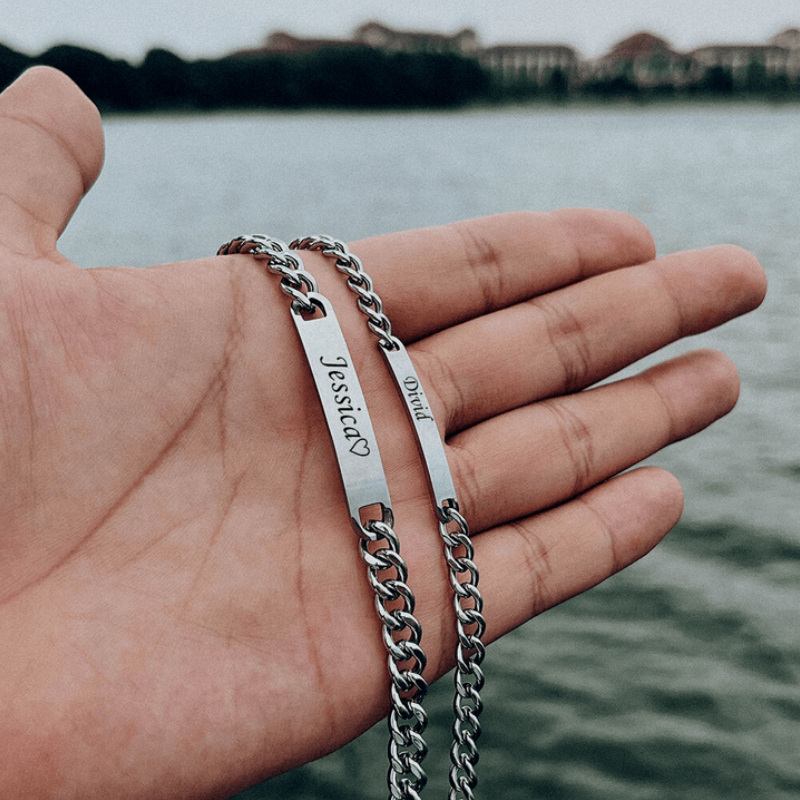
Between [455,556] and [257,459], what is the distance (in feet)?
2.12

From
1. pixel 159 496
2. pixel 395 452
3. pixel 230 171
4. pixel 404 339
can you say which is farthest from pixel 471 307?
Result: pixel 230 171

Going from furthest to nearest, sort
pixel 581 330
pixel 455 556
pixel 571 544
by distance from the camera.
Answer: pixel 581 330 < pixel 571 544 < pixel 455 556

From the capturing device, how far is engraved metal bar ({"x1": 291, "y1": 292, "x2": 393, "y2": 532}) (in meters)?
2.12

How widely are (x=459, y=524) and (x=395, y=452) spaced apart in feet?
0.99

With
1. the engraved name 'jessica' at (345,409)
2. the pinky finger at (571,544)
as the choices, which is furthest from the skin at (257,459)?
the engraved name 'jessica' at (345,409)

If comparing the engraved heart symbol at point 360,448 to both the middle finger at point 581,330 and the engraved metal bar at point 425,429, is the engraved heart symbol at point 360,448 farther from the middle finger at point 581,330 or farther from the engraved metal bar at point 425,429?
the middle finger at point 581,330

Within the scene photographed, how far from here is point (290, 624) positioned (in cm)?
198

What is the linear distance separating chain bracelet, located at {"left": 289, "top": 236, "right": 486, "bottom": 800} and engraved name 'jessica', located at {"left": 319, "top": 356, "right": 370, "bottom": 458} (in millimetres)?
200

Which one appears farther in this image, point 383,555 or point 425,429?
point 425,429

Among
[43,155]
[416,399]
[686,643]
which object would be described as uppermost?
[43,155]

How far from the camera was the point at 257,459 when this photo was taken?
7.14 ft

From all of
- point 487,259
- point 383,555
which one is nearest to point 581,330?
point 487,259

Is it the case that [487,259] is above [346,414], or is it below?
above

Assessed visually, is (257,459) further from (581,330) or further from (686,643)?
(686,643)
